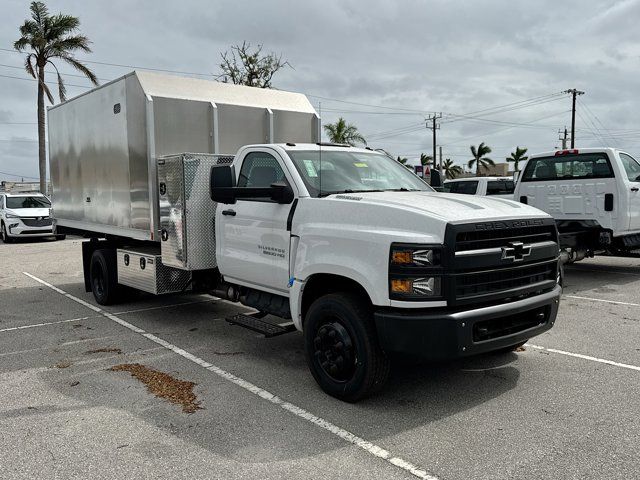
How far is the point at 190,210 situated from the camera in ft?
20.5

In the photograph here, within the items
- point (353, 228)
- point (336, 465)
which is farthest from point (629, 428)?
point (353, 228)

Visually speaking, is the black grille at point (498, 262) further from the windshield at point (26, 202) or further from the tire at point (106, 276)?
the windshield at point (26, 202)

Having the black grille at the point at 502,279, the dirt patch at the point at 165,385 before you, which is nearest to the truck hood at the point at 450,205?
the black grille at the point at 502,279

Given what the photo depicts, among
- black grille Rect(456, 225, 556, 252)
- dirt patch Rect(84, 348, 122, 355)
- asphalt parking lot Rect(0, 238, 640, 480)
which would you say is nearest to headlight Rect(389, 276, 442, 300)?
black grille Rect(456, 225, 556, 252)

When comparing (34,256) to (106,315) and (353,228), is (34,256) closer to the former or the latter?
(106,315)

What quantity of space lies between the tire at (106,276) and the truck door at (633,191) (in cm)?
822

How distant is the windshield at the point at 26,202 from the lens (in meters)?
21.1

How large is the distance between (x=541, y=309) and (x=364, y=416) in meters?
1.68

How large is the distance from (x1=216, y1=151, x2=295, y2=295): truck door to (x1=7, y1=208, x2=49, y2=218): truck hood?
16816 mm

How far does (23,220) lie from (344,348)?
18950 mm

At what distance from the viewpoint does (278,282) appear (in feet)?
17.2

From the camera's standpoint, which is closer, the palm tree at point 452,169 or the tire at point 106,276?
the tire at point 106,276

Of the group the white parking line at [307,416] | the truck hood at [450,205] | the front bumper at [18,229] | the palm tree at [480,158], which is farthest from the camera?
the palm tree at [480,158]

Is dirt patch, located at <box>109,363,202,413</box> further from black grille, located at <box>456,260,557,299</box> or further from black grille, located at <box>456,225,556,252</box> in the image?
black grille, located at <box>456,225,556,252</box>
